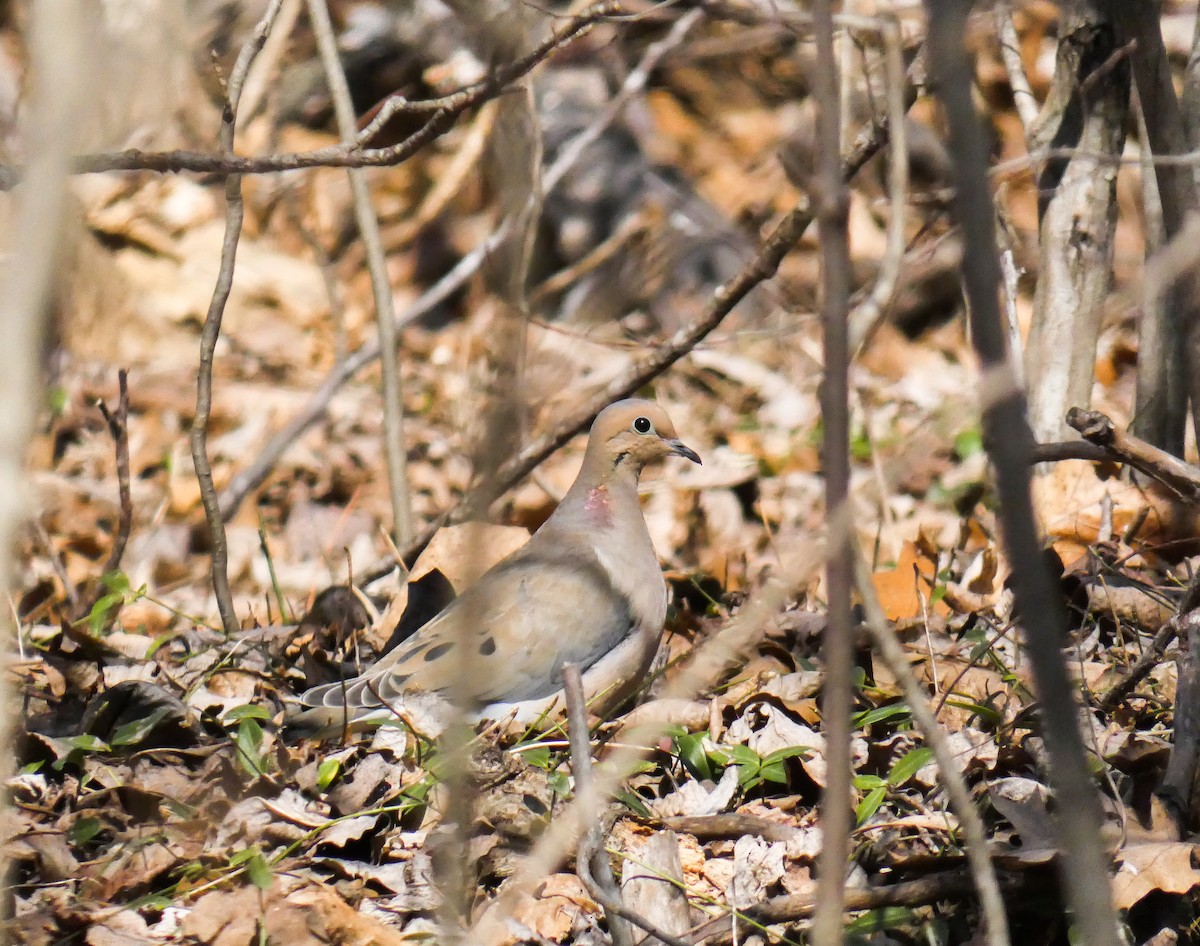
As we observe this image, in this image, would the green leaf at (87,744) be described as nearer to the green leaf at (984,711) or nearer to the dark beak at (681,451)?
the green leaf at (984,711)

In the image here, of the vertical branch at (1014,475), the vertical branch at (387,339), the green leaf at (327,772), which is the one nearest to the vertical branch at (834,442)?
the vertical branch at (1014,475)

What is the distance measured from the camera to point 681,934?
269 centimetres

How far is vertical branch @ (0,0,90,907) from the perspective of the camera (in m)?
1.44

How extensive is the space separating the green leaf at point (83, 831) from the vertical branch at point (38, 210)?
170cm

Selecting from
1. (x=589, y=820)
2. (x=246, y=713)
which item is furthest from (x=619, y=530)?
(x=589, y=820)

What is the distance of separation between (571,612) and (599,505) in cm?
55

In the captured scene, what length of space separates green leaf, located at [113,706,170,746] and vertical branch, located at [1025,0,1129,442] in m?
2.46

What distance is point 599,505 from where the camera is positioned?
476 cm

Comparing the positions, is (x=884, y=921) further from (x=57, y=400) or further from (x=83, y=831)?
(x=57, y=400)

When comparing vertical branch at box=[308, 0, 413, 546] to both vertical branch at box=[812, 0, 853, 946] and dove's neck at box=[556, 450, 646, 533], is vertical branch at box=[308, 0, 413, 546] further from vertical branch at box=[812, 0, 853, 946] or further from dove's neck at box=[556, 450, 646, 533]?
vertical branch at box=[812, 0, 853, 946]

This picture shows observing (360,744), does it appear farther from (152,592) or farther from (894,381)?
(894,381)

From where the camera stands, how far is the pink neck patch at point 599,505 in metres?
4.71

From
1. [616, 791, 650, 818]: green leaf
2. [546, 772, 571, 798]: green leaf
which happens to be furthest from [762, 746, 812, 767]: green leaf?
[546, 772, 571, 798]: green leaf

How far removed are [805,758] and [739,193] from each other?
5672mm
